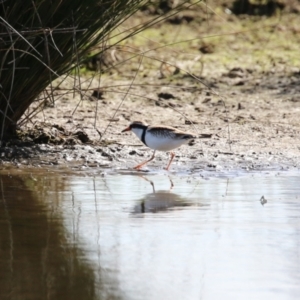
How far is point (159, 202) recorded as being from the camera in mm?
6289

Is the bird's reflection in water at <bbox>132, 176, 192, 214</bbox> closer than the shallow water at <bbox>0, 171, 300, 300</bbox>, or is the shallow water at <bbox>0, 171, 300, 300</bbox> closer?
the shallow water at <bbox>0, 171, 300, 300</bbox>

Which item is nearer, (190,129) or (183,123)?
(190,129)

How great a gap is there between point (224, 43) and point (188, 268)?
27.0 ft

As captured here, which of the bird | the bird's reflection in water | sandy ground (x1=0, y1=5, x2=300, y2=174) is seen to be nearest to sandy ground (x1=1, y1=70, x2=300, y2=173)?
sandy ground (x1=0, y1=5, x2=300, y2=174)

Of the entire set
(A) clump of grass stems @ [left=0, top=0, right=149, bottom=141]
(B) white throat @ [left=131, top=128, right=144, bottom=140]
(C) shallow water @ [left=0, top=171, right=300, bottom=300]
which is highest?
(A) clump of grass stems @ [left=0, top=0, right=149, bottom=141]

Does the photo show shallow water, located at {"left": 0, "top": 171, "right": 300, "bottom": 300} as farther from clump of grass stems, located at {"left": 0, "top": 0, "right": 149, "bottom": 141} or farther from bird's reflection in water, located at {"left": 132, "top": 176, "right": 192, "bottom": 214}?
clump of grass stems, located at {"left": 0, "top": 0, "right": 149, "bottom": 141}

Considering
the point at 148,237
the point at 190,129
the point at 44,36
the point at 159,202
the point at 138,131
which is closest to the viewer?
the point at 148,237

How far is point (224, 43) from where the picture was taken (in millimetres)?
12672

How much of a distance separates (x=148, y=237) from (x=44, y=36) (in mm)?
1881

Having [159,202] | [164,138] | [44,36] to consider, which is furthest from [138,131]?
[159,202]

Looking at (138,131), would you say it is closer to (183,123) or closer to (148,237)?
(183,123)

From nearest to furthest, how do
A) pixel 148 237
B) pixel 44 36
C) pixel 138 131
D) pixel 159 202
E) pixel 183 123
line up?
pixel 148 237 < pixel 159 202 < pixel 44 36 < pixel 138 131 < pixel 183 123

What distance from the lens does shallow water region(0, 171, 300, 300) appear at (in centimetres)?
446

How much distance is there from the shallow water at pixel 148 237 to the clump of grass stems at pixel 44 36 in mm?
667
